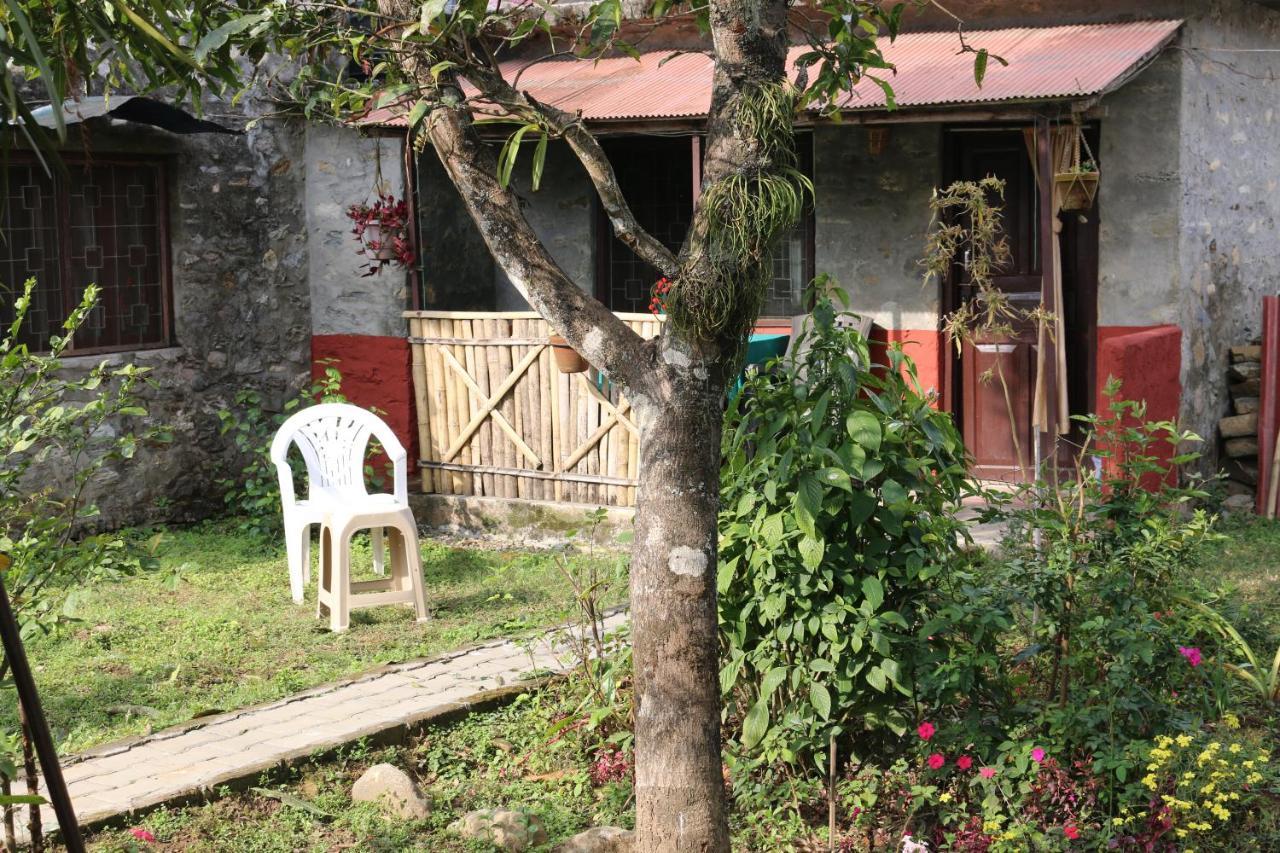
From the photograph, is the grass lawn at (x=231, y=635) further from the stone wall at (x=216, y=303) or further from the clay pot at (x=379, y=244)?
the clay pot at (x=379, y=244)

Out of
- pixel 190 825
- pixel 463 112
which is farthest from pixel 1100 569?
pixel 190 825

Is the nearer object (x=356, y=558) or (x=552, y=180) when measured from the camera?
(x=356, y=558)

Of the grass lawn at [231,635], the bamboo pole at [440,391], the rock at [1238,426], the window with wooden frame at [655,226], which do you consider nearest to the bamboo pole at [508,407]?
the bamboo pole at [440,391]

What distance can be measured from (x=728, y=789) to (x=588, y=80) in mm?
5938

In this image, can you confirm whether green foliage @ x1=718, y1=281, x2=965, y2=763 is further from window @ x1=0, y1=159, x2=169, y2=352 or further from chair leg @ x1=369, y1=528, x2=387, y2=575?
window @ x1=0, y1=159, x2=169, y2=352

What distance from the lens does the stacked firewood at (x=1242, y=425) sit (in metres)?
9.00

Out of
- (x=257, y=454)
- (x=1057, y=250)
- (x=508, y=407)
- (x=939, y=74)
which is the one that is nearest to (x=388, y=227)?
(x=508, y=407)

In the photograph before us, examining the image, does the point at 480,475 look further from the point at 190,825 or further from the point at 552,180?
the point at 190,825

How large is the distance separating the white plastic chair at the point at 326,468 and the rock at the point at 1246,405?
528cm

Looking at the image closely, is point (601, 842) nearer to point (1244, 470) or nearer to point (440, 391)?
point (440, 391)

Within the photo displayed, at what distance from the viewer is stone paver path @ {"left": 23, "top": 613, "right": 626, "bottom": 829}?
4754 mm

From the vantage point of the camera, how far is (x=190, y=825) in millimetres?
4531

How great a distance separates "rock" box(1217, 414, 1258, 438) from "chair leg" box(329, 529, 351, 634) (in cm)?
551

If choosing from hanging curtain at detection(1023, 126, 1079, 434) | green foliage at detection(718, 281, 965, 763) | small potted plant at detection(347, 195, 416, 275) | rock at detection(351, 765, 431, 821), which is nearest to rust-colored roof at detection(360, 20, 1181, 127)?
hanging curtain at detection(1023, 126, 1079, 434)
